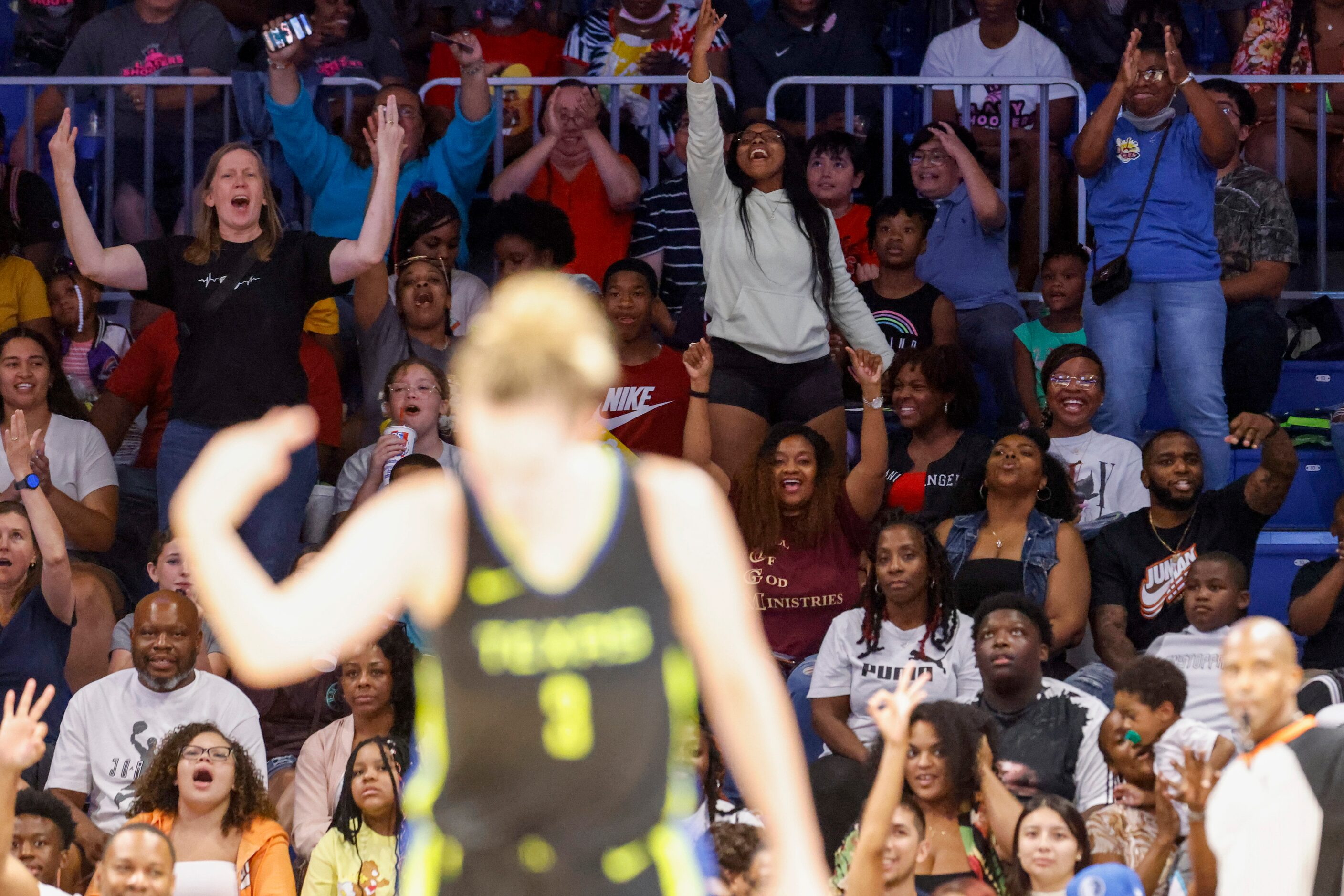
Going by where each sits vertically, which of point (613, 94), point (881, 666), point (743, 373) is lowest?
point (881, 666)

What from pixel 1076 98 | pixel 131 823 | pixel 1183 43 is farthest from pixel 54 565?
pixel 1183 43

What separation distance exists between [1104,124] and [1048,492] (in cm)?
169

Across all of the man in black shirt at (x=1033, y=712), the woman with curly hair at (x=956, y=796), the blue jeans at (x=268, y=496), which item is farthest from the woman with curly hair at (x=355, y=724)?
the man in black shirt at (x=1033, y=712)

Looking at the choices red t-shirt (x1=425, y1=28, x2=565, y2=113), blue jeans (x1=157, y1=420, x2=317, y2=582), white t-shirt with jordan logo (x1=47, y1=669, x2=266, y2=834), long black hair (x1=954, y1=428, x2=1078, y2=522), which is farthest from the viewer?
red t-shirt (x1=425, y1=28, x2=565, y2=113)

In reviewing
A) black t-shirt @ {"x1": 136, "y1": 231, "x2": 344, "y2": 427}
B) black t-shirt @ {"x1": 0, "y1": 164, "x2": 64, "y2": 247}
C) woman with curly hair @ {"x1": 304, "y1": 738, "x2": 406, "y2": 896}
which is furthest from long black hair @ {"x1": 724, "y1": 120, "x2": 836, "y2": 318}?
black t-shirt @ {"x1": 0, "y1": 164, "x2": 64, "y2": 247}

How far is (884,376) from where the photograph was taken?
7.84 meters

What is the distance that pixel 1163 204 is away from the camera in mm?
8016

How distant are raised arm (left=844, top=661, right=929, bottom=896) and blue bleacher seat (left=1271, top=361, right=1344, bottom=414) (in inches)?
154

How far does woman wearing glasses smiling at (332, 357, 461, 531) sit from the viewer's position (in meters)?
7.41

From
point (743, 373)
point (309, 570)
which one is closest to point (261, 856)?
point (743, 373)

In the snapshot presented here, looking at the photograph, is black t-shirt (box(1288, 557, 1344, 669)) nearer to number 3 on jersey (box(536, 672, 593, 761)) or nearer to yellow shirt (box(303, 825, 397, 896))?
yellow shirt (box(303, 825, 397, 896))

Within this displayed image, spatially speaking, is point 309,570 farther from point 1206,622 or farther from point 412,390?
point 412,390

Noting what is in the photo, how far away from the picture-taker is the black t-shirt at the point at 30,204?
8594mm

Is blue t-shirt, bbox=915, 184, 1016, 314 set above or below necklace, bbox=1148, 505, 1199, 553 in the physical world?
above
